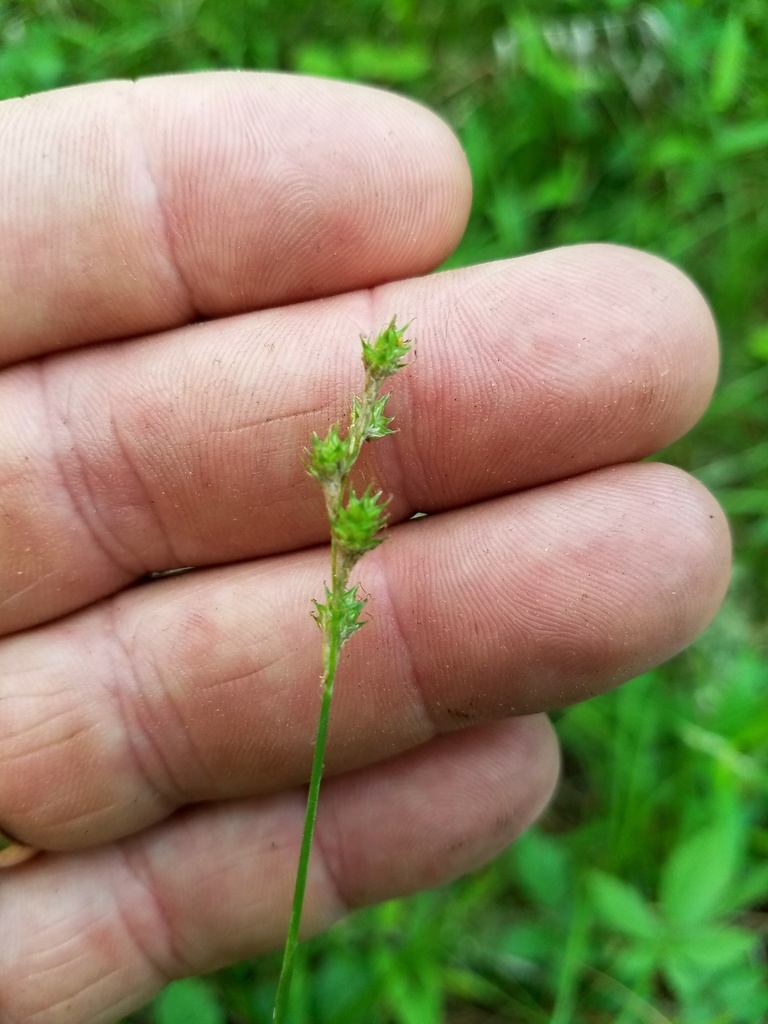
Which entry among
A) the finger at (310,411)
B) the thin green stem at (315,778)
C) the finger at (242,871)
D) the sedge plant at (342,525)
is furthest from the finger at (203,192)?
the finger at (242,871)

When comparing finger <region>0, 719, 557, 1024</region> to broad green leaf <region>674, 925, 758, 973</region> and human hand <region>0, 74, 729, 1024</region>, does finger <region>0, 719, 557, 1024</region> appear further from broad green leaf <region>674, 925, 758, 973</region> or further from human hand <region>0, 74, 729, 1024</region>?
broad green leaf <region>674, 925, 758, 973</region>

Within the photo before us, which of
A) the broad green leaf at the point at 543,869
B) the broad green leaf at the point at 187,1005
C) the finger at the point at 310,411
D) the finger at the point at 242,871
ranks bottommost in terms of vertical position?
the broad green leaf at the point at 543,869

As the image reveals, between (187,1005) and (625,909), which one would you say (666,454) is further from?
(187,1005)

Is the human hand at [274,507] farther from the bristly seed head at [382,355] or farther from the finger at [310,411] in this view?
the bristly seed head at [382,355]

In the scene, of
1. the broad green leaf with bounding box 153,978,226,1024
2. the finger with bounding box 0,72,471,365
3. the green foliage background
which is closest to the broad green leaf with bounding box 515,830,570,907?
the green foliage background

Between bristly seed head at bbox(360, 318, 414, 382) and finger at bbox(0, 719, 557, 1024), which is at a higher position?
bristly seed head at bbox(360, 318, 414, 382)
